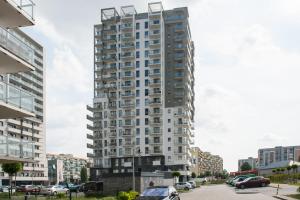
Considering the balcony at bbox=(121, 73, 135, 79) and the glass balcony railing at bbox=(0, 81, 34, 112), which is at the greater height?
the balcony at bbox=(121, 73, 135, 79)

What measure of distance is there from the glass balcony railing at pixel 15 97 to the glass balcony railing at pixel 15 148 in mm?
1768

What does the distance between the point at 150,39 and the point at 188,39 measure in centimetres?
1105

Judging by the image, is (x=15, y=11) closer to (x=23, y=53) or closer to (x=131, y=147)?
(x=23, y=53)

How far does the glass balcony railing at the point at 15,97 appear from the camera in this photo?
1931 centimetres

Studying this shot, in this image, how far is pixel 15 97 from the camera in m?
20.3

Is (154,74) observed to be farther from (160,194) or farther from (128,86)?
(160,194)

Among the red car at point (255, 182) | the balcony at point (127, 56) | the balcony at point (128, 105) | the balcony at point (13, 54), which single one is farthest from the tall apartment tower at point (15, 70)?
the balcony at point (127, 56)

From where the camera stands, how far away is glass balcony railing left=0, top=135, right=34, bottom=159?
2026cm

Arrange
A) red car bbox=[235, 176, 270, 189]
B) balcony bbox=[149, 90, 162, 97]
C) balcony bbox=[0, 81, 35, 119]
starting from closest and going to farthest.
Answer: balcony bbox=[0, 81, 35, 119]
red car bbox=[235, 176, 270, 189]
balcony bbox=[149, 90, 162, 97]

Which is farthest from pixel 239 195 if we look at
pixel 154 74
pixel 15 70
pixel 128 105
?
pixel 128 105

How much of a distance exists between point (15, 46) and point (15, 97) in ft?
8.35

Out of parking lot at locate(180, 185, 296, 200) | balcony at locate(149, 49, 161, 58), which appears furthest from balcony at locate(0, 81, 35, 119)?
balcony at locate(149, 49, 161, 58)

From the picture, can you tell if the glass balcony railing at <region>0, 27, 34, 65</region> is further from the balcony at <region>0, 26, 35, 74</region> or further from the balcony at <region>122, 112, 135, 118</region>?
the balcony at <region>122, 112, 135, 118</region>

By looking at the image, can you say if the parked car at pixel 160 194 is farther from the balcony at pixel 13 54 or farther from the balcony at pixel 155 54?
the balcony at pixel 155 54
